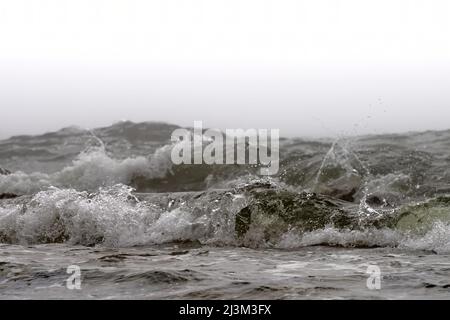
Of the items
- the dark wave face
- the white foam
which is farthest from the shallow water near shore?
the white foam

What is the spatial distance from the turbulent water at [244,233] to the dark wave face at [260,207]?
0.02m

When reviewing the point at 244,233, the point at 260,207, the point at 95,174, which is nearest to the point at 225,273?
the point at 244,233

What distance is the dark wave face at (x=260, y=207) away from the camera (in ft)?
25.1

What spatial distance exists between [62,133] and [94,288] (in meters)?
18.8

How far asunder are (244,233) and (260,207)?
0.56m

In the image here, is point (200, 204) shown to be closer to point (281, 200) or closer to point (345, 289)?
point (281, 200)

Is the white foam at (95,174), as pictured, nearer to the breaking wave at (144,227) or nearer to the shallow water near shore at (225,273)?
the breaking wave at (144,227)

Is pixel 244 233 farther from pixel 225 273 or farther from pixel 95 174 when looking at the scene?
pixel 95 174

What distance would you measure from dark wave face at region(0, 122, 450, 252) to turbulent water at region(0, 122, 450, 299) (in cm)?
2

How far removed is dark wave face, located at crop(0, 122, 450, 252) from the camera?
766cm

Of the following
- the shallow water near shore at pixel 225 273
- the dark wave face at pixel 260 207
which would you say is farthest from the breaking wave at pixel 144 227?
the shallow water near shore at pixel 225 273

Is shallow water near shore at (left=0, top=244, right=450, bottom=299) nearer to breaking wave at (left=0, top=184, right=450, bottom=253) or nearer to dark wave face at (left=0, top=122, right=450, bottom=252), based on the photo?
breaking wave at (left=0, top=184, right=450, bottom=253)

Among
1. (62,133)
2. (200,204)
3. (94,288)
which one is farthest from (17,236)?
(62,133)

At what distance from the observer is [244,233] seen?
26.3 feet
